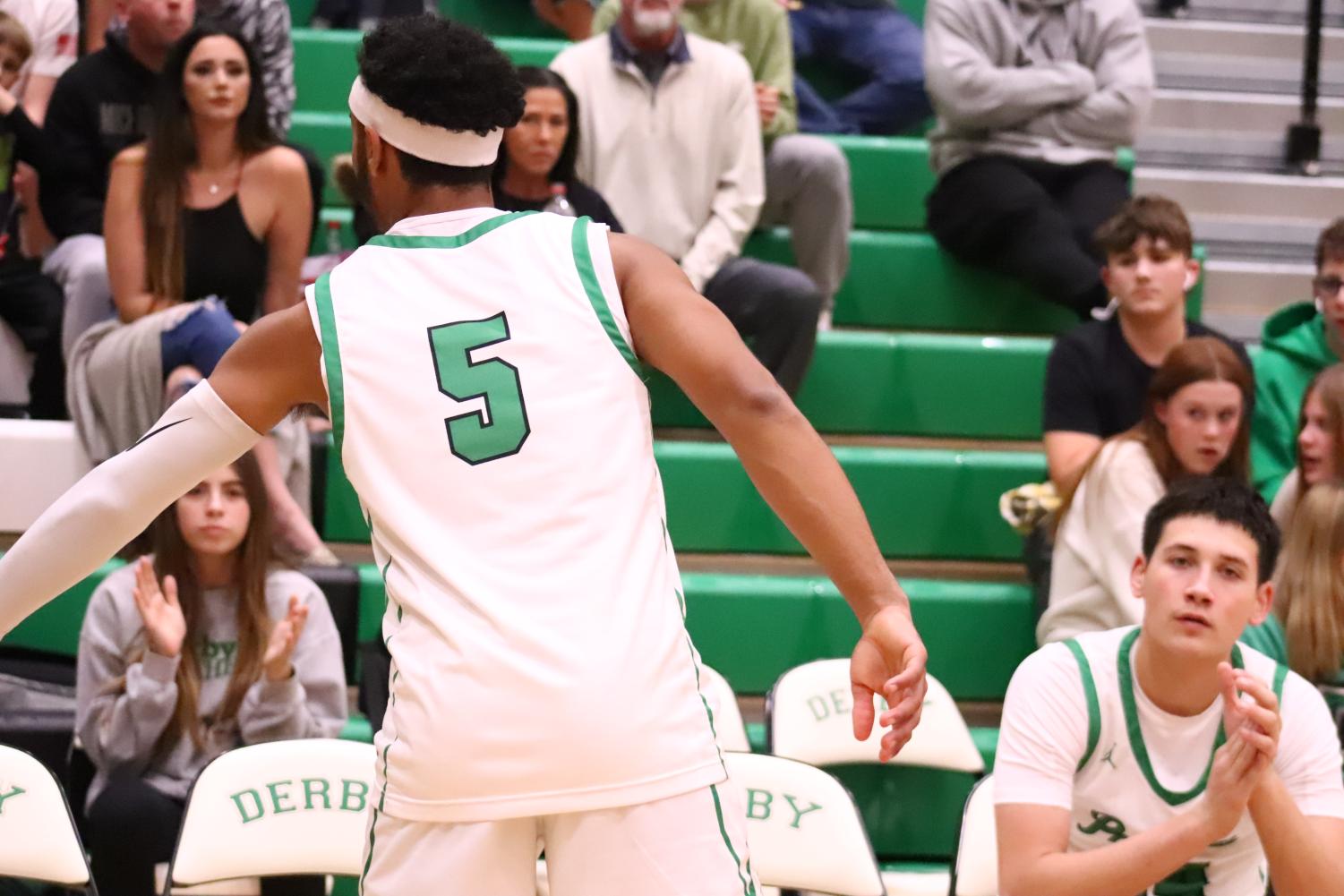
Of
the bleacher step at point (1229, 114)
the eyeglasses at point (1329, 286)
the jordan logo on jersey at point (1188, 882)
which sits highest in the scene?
the bleacher step at point (1229, 114)

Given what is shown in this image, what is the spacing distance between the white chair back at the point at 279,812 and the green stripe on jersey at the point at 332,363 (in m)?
1.47

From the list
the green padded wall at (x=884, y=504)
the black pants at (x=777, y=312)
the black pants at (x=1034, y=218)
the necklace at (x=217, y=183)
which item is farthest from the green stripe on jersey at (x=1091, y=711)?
the necklace at (x=217, y=183)

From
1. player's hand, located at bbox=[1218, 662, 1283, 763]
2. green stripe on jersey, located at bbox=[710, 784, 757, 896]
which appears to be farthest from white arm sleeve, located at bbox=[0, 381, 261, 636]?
player's hand, located at bbox=[1218, 662, 1283, 763]

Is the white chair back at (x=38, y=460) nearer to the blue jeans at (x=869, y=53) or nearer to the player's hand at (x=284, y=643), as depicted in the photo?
the player's hand at (x=284, y=643)

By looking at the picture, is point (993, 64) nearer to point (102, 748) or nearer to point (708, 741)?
point (102, 748)

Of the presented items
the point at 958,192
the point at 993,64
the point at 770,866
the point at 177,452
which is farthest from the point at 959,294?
the point at 177,452

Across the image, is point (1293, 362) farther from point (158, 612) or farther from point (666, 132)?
point (158, 612)

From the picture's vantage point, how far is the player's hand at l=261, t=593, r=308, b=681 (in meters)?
3.71

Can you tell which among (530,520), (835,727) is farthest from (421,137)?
(835,727)

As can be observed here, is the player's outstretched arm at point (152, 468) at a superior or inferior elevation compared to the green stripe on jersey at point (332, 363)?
inferior

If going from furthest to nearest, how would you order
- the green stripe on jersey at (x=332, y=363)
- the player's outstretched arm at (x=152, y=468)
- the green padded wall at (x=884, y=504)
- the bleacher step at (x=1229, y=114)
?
the bleacher step at (x=1229, y=114) → the green padded wall at (x=884, y=504) → the player's outstretched arm at (x=152, y=468) → the green stripe on jersey at (x=332, y=363)

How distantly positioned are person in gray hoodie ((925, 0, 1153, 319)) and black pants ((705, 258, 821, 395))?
0.78 meters

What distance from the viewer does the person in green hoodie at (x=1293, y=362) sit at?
4.66 m

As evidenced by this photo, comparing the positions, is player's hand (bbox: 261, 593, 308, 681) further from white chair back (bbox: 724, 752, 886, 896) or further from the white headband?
the white headband
